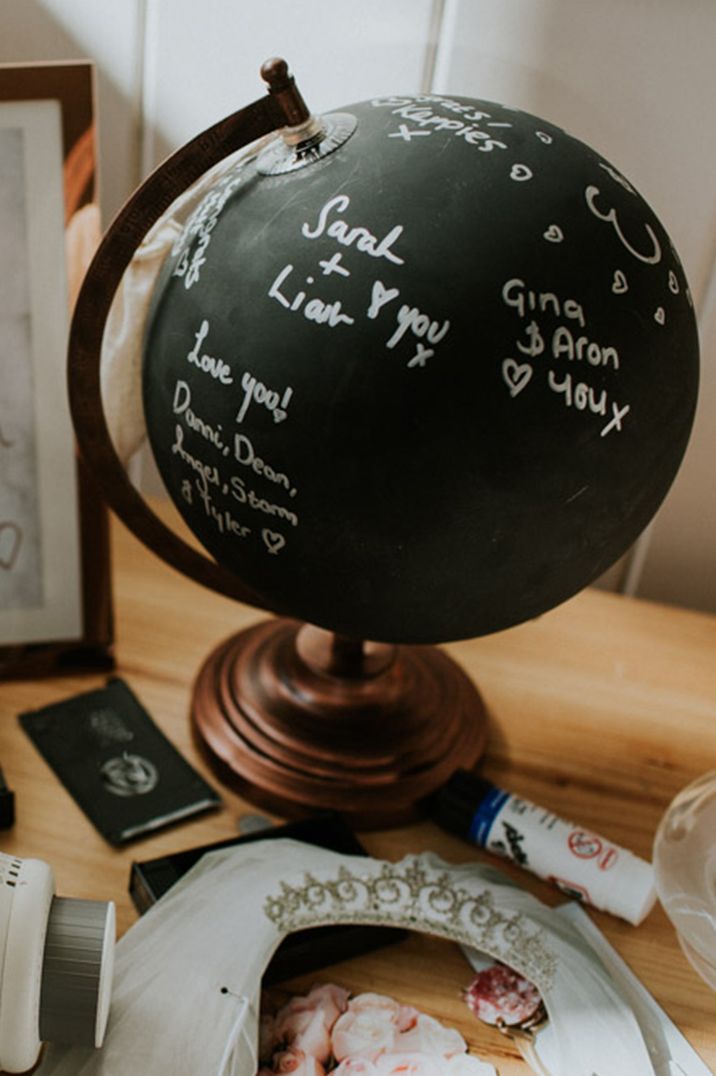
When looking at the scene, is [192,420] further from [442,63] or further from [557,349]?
[442,63]

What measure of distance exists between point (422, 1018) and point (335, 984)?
5cm

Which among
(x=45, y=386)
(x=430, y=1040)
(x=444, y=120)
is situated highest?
(x=444, y=120)

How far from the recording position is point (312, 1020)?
650 mm

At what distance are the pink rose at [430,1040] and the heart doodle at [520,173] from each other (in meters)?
0.45

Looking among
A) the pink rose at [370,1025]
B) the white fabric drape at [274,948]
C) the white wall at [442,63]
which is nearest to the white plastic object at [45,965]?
the white fabric drape at [274,948]

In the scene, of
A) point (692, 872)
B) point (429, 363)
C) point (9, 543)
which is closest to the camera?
point (429, 363)

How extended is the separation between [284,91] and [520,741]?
483mm

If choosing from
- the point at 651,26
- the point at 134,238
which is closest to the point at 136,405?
the point at 134,238

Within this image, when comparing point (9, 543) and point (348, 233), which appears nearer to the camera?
point (348, 233)

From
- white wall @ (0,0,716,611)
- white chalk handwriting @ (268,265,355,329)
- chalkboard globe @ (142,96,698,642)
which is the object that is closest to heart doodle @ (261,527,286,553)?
chalkboard globe @ (142,96,698,642)

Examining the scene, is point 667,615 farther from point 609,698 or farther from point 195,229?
point 195,229

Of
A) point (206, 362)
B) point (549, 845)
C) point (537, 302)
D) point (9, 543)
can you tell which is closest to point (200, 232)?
point (206, 362)

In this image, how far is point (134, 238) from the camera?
0.69 metres

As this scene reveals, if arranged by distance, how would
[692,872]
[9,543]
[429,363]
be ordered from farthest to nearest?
1. [9,543]
2. [692,872]
3. [429,363]
